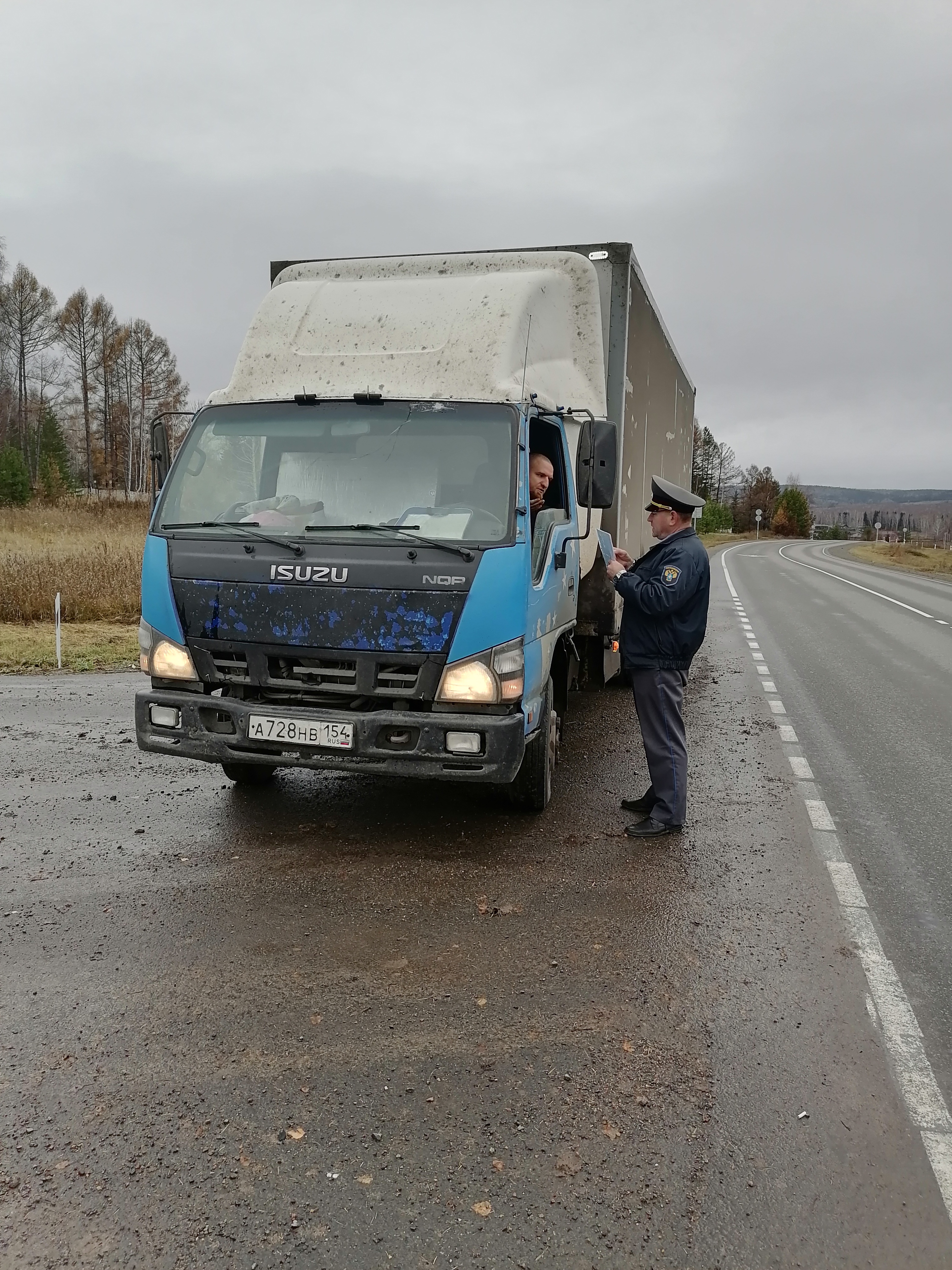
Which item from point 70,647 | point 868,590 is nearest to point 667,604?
point 70,647

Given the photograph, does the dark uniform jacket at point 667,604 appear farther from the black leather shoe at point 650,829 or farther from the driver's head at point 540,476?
the black leather shoe at point 650,829

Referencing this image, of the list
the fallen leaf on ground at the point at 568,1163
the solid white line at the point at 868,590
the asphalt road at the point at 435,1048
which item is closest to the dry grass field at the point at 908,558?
the solid white line at the point at 868,590

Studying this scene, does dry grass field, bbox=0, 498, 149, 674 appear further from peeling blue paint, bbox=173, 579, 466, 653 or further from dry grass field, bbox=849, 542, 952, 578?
dry grass field, bbox=849, 542, 952, 578

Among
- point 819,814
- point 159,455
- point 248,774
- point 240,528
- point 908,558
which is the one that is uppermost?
point 159,455

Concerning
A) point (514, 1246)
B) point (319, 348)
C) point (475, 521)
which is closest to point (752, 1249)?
point (514, 1246)

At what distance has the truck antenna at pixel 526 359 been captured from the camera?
5.12m

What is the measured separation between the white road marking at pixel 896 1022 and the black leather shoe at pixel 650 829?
82 centimetres

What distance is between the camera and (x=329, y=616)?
4.44 m

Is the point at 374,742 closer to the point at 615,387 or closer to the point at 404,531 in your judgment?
the point at 404,531

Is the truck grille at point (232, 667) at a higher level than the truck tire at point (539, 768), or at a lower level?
higher

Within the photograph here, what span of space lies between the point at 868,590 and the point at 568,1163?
2627 centimetres

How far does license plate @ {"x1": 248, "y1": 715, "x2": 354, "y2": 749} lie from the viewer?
448cm

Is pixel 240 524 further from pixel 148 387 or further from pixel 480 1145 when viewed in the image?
pixel 148 387

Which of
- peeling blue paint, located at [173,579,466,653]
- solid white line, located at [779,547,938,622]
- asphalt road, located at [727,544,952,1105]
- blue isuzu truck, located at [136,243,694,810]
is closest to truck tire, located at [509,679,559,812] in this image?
blue isuzu truck, located at [136,243,694,810]
